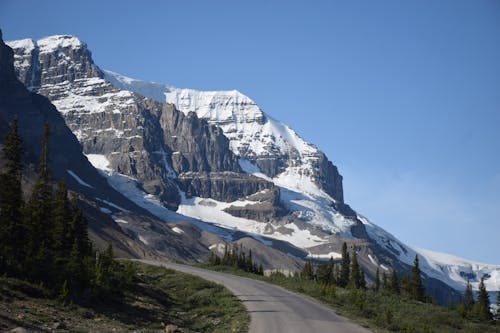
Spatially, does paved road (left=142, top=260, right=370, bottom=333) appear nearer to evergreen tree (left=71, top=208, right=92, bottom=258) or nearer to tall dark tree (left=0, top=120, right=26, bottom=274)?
tall dark tree (left=0, top=120, right=26, bottom=274)

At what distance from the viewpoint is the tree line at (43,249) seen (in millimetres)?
33625

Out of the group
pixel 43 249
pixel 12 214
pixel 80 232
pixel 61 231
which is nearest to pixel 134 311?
pixel 43 249

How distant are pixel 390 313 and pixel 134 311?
1529 centimetres

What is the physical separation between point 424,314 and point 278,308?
1305 centimetres

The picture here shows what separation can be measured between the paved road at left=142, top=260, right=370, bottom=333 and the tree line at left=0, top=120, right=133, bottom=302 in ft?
27.1

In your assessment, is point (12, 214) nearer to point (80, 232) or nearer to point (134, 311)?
point (134, 311)

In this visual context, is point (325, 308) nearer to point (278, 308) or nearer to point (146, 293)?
point (278, 308)

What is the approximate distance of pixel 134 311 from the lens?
35375 mm

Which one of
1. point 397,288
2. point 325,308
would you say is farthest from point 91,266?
point 397,288

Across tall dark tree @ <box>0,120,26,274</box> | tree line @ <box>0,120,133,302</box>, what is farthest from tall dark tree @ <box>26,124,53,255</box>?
tall dark tree @ <box>0,120,26,274</box>

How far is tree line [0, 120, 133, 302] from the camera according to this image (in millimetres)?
33625

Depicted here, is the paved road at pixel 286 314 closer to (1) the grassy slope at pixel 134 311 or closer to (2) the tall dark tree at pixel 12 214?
(1) the grassy slope at pixel 134 311

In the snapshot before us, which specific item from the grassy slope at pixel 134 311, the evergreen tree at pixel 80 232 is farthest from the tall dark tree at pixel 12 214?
the evergreen tree at pixel 80 232

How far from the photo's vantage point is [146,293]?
4294 centimetres
